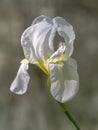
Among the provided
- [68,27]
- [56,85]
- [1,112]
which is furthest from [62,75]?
[1,112]

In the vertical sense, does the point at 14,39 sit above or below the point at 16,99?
above

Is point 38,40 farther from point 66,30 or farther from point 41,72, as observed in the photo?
point 41,72

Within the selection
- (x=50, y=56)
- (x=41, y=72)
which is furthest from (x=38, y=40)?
(x=41, y=72)

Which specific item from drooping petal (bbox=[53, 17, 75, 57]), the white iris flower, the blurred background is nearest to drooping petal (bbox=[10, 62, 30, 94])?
the white iris flower

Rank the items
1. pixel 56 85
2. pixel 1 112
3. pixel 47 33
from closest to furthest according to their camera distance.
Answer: pixel 56 85
pixel 47 33
pixel 1 112

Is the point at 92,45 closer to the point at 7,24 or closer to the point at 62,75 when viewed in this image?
the point at 7,24

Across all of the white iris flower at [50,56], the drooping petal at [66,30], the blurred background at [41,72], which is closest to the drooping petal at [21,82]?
the white iris flower at [50,56]
